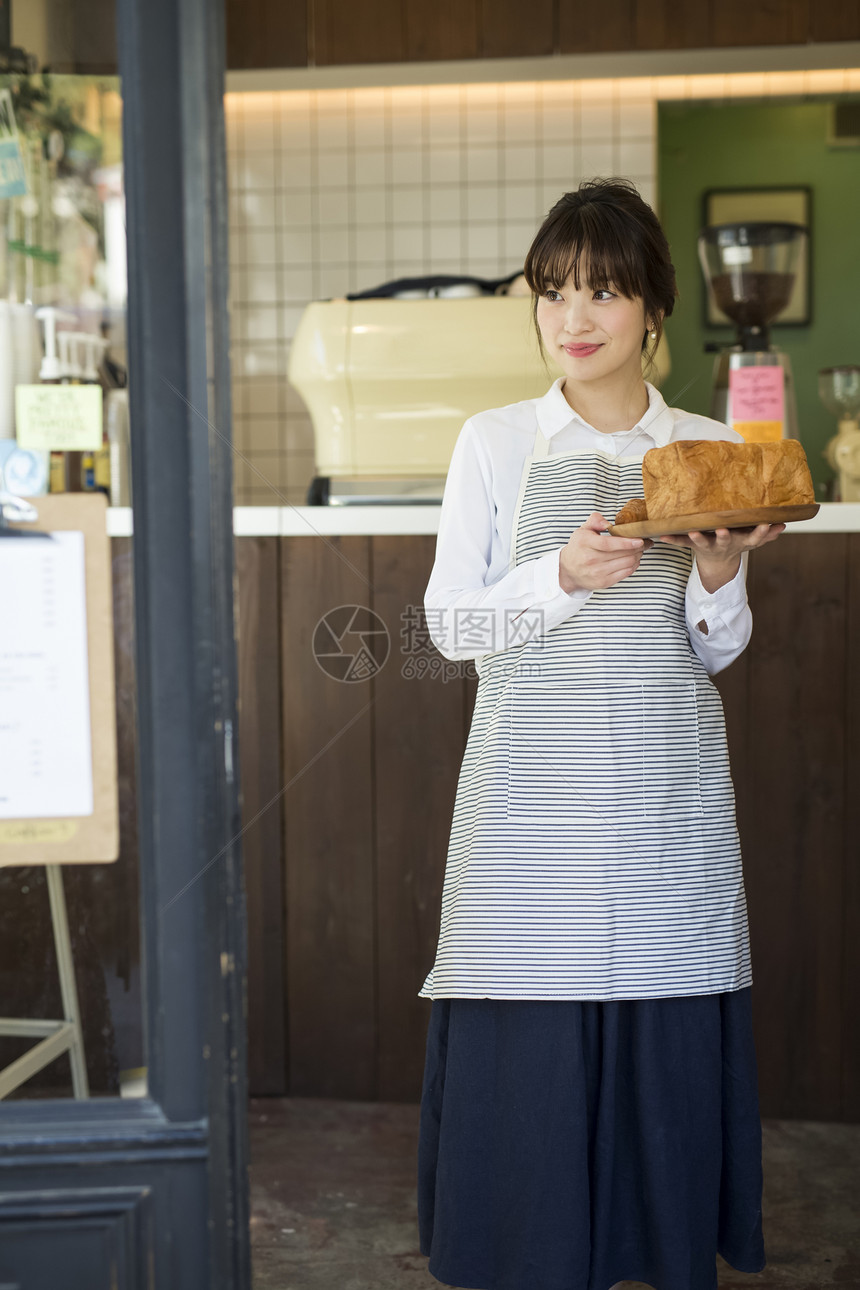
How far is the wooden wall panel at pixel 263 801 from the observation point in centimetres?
217

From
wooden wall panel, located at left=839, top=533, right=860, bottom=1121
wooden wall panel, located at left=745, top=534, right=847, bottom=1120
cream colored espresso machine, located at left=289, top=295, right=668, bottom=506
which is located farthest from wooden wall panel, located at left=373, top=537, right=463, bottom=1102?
wooden wall panel, located at left=839, top=533, right=860, bottom=1121

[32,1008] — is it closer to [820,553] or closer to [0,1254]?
[0,1254]

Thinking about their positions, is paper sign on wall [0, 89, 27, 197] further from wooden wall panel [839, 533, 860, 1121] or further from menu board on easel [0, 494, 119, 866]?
wooden wall panel [839, 533, 860, 1121]

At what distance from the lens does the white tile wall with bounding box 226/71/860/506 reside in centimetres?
315

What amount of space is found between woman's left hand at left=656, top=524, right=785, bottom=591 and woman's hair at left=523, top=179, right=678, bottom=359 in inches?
11.4

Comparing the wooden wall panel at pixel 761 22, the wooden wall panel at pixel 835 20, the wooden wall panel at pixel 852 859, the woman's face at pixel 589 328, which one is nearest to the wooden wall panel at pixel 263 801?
the woman's face at pixel 589 328

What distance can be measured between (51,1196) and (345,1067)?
1.38m

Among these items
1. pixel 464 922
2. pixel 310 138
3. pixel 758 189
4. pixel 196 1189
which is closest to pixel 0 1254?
pixel 196 1189

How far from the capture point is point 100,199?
90 cm

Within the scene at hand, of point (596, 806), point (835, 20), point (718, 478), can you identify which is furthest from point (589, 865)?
point (835, 20)

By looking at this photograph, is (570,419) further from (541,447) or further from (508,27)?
(508,27)

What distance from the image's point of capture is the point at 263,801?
2193 mm

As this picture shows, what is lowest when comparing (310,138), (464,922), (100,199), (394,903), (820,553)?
(394,903)

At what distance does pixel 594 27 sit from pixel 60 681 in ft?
8.05
